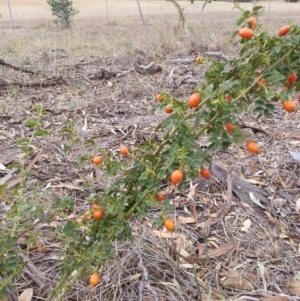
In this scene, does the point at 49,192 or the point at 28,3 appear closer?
the point at 49,192

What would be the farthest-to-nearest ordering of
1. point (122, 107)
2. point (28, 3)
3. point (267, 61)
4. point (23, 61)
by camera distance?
point (28, 3), point (23, 61), point (122, 107), point (267, 61)

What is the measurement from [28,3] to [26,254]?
37.5 m

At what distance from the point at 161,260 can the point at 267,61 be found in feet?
3.08

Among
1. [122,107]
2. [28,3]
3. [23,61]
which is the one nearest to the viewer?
[122,107]

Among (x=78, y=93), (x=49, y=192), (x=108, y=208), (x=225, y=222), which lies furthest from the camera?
(x=78, y=93)

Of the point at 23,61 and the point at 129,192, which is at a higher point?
the point at 129,192

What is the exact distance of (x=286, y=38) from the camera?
43.3 inches

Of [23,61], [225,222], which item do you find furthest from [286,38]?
[23,61]

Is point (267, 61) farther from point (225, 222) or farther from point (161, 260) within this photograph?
point (225, 222)

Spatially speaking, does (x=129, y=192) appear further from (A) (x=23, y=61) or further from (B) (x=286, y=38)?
(A) (x=23, y=61)

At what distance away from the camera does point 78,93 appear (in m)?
4.18

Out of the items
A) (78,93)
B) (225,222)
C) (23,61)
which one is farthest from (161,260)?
(23,61)

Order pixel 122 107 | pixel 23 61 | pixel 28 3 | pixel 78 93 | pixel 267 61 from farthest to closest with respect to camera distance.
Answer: pixel 28 3
pixel 23 61
pixel 78 93
pixel 122 107
pixel 267 61

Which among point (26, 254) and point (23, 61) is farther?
point (23, 61)
